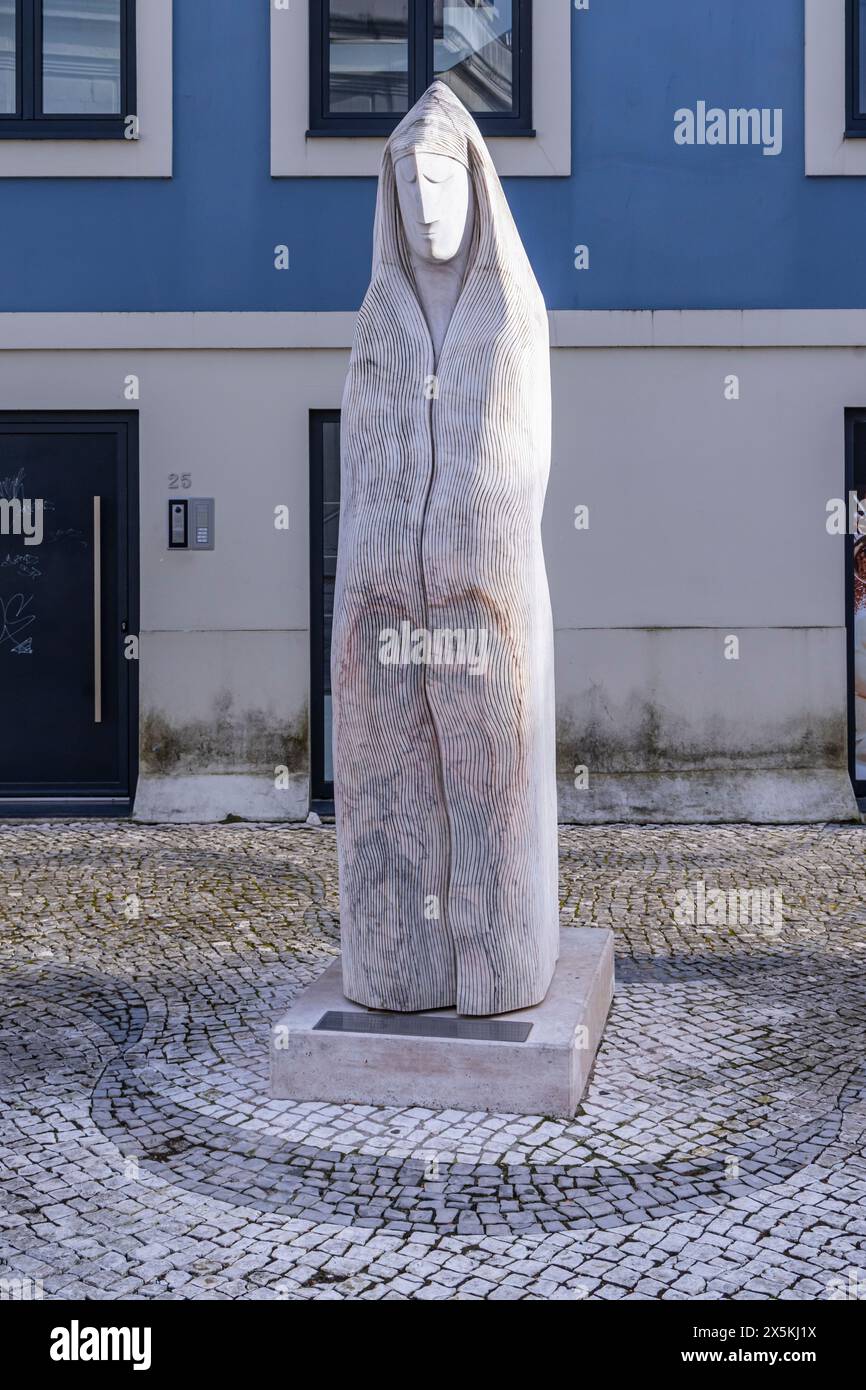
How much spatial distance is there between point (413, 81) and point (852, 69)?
9.06 feet

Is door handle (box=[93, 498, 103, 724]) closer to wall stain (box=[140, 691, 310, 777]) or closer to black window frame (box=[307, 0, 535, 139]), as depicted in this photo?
wall stain (box=[140, 691, 310, 777])

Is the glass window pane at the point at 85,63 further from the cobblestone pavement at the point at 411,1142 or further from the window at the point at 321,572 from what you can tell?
the cobblestone pavement at the point at 411,1142

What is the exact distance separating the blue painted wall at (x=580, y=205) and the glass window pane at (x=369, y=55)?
47cm

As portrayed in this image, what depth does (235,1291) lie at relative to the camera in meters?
2.69

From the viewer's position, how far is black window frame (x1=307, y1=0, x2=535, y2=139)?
336 inches

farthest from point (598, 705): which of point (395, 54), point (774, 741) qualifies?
point (395, 54)

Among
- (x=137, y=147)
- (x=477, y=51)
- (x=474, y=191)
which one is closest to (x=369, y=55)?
(x=477, y=51)

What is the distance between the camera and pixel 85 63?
28.5ft

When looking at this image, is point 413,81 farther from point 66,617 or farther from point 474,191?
point 474,191

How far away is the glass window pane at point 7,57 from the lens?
8.70m

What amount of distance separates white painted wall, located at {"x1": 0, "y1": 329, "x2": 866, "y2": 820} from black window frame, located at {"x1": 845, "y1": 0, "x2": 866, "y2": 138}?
1.42 m

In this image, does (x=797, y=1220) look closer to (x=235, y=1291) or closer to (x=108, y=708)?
(x=235, y=1291)

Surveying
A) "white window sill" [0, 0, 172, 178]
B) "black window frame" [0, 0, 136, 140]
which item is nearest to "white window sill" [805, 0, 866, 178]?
"white window sill" [0, 0, 172, 178]

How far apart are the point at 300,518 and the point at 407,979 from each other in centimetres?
516
